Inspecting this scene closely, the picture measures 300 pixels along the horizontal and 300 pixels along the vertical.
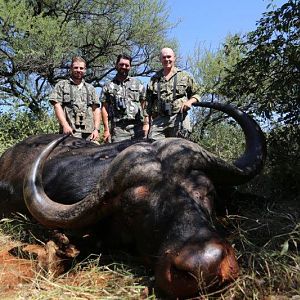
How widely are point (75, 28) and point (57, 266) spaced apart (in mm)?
12594

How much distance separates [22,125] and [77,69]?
539cm

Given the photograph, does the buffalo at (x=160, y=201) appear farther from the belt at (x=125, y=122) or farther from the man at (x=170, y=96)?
the belt at (x=125, y=122)

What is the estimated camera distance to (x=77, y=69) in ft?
21.0

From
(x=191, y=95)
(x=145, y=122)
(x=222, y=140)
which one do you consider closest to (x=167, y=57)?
(x=191, y=95)

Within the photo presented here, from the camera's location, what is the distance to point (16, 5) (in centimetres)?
1328

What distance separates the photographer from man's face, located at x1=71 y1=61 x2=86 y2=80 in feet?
20.9

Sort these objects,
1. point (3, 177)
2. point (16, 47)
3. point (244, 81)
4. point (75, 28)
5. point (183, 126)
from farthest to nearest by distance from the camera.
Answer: point (75, 28)
point (16, 47)
point (183, 126)
point (244, 81)
point (3, 177)

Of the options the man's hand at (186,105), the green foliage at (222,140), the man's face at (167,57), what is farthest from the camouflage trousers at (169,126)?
the green foliage at (222,140)

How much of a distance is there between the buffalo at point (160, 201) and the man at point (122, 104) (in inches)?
105

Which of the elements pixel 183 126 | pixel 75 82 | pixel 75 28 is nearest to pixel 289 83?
pixel 183 126

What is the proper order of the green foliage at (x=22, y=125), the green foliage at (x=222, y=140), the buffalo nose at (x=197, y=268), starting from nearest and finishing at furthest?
the buffalo nose at (x=197, y=268)
the green foliage at (x=222, y=140)
the green foliage at (x=22, y=125)

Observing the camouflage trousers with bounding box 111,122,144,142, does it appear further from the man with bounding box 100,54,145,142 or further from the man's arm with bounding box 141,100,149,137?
the man's arm with bounding box 141,100,149,137

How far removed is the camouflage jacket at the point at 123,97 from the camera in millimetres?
6660

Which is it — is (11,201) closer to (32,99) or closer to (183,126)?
(183,126)
